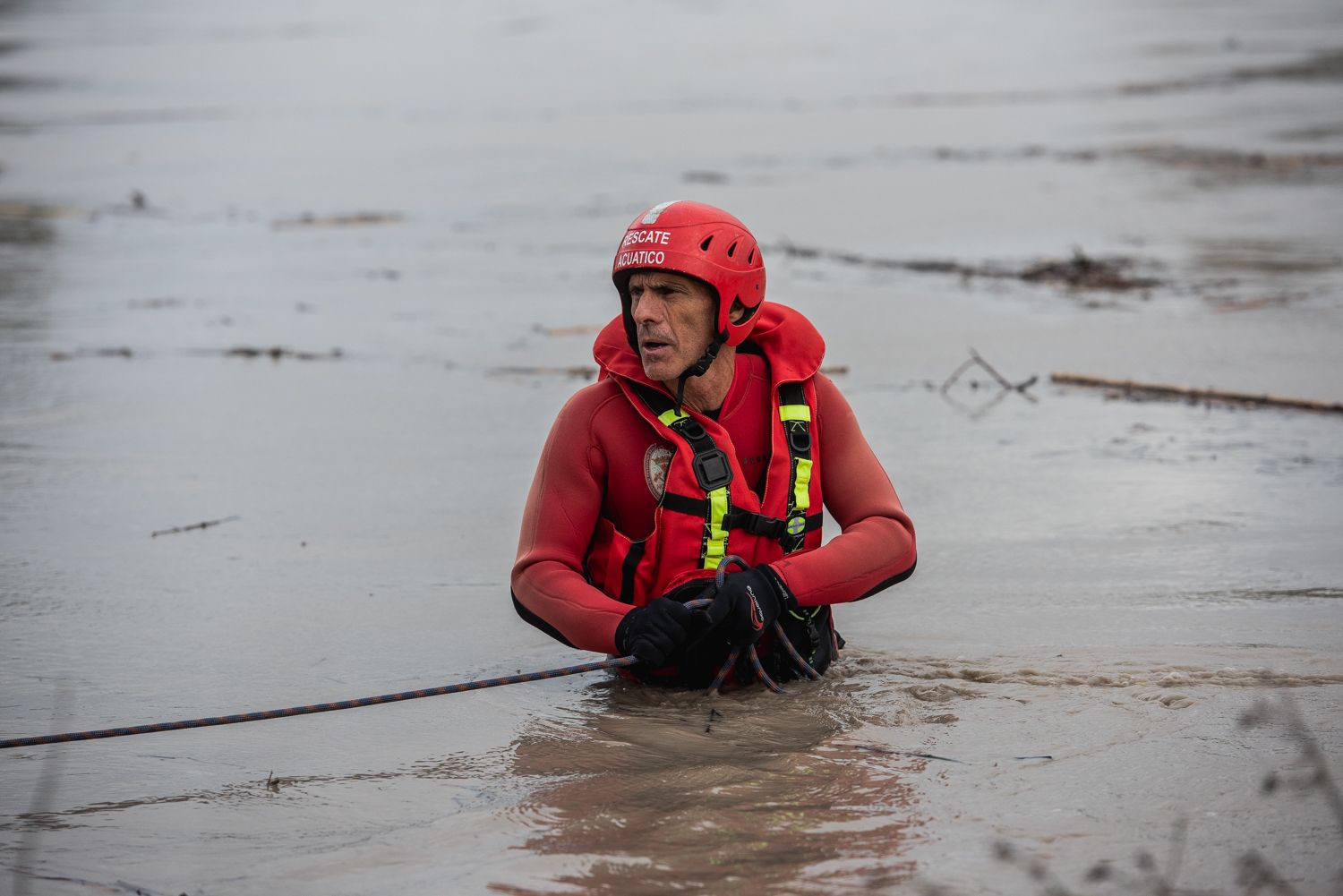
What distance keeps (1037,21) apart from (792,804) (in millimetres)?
37739

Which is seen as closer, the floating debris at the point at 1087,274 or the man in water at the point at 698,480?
the man in water at the point at 698,480

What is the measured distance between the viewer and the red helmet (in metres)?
4.24

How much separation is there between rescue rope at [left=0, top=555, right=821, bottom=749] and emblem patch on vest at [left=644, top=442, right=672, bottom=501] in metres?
0.28

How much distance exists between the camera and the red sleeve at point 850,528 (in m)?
4.28

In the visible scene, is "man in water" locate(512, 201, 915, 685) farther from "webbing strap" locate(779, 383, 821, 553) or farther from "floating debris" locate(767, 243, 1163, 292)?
"floating debris" locate(767, 243, 1163, 292)

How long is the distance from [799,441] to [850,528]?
29 centimetres

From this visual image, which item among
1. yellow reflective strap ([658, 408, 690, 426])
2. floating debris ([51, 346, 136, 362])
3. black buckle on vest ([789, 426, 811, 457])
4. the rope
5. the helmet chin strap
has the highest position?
floating debris ([51, 346, 136, 362])

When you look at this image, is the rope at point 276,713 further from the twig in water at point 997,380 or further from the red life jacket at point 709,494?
the twig in water at point 997,380

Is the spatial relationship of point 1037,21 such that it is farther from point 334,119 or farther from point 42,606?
point 42,606

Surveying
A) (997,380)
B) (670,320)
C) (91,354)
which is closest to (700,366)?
(670,320)

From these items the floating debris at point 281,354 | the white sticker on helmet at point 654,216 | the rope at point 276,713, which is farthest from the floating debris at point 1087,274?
the rope at point 276,713

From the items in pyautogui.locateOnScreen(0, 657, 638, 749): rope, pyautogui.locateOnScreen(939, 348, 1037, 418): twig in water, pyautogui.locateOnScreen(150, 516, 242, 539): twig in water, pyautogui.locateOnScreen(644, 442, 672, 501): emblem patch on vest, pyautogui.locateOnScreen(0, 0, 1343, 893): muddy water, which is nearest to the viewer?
pyautogui.locateOnScreen(0, 0, 1343, 893): muddy water

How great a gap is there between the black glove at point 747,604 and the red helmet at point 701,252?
670 millimetres

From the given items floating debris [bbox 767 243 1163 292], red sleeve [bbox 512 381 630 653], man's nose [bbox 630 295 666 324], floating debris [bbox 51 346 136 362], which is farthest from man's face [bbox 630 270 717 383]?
floating debris [bbox 767 243 1163 292]
